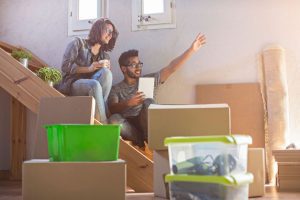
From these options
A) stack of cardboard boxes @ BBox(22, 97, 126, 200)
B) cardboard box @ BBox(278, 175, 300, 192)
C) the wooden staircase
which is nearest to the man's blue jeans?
the wooden staircase

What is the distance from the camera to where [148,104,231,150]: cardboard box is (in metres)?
2.53

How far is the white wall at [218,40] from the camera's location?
4.04 meters

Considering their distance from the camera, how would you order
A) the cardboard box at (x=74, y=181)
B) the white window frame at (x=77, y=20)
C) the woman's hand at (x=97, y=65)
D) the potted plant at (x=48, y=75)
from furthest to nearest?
the white window frame at (x=77, y=20)
the woman's hand at (x=97, y=65)
the potted plant at (x=48, y=75)
the cardboard box at (x=74, y=181)

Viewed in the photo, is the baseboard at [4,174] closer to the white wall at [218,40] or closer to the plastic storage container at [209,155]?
the white wall at [218,40]

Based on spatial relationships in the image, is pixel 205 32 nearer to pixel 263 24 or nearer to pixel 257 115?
pixel 263 24

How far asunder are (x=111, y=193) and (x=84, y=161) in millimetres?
229

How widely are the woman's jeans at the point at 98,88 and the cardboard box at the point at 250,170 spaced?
1.04 meters

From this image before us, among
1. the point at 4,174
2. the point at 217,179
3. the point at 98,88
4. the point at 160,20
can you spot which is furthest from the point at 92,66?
the point at 217,179

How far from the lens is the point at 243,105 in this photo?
13.1 ft

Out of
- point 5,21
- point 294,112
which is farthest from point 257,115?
point 5,21

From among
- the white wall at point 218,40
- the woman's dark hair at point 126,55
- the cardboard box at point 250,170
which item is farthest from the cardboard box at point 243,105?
the cardboard box at point 250,170

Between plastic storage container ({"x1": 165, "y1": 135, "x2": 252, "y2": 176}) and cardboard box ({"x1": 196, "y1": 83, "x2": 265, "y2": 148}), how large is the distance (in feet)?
6.16

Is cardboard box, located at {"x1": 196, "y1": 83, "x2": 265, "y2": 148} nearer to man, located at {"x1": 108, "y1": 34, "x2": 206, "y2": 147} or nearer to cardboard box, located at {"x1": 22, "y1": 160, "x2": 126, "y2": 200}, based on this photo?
man, located at {"x1": 108, "y1": 34, "x2": 206, "y2": 147}

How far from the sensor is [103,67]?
3.71m
